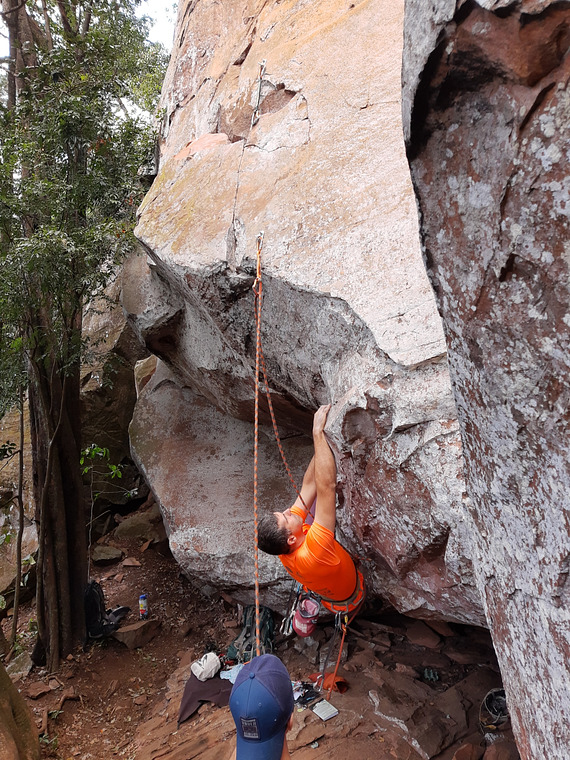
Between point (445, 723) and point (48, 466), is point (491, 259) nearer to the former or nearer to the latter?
point (445, 723)

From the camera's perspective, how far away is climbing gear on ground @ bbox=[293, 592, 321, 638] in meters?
4.54

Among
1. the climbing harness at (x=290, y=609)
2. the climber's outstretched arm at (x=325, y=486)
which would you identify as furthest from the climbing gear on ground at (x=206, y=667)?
the climber's outstretched arm at (x=325, y=486)

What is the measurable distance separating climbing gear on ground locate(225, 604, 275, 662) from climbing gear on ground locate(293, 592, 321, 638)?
108 centimetres

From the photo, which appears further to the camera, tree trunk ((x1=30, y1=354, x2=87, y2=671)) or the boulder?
the boulder

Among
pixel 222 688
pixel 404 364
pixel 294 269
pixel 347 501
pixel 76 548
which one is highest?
pixel 294 269

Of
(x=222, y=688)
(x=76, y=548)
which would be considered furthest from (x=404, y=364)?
(x=76, y=548)

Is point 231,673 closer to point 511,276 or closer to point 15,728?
point 15,728

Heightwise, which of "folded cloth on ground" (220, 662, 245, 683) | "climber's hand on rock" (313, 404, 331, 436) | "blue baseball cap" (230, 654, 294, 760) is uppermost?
"climber's hand on rock" (313, 404, 331, 436)

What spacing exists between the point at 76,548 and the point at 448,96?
6.99 m

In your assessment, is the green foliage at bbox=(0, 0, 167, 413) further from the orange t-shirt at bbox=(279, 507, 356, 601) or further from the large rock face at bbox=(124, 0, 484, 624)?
the orange t-shirt at bbox=(279, 507, 356, 601)

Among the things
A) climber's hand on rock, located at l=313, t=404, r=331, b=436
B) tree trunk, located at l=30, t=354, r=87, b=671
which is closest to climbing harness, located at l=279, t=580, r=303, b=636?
climber's hand on rock, located at l=313, t=404, r=331, b=436

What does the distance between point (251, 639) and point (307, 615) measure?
1.56 m

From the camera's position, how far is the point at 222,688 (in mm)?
5211

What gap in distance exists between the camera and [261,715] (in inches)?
96.1
